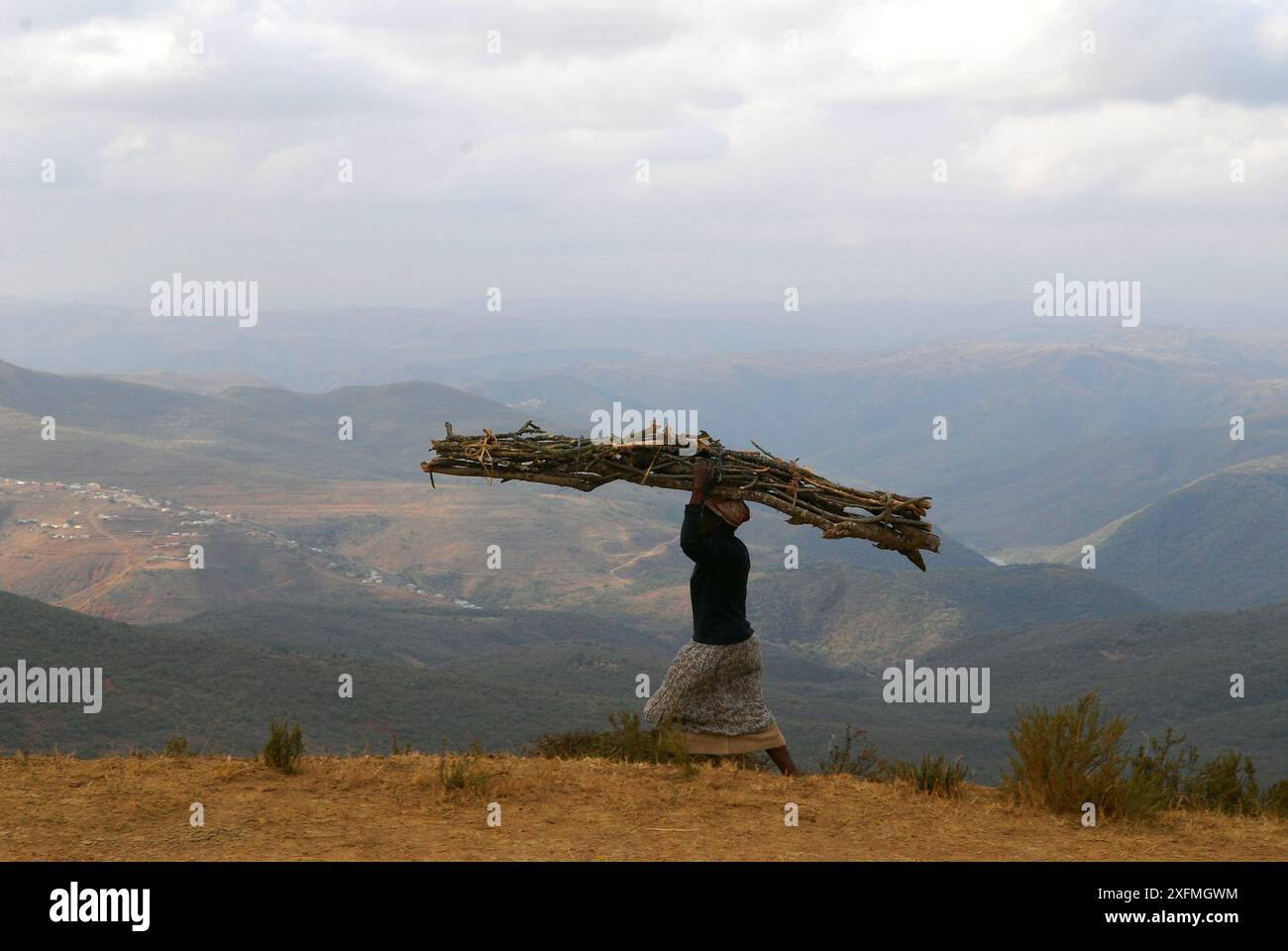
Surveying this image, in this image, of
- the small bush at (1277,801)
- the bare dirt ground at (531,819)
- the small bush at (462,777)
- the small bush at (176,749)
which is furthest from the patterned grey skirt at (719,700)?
the small bush at (176,749)

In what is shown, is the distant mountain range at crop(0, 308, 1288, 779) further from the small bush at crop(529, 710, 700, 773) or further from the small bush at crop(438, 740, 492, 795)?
the small bush at crop(438, 740, 492, 795)

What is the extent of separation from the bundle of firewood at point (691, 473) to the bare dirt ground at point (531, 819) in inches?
68.8

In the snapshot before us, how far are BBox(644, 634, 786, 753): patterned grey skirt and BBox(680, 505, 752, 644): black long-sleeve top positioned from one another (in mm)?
95

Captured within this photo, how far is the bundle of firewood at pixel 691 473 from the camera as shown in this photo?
846 cm

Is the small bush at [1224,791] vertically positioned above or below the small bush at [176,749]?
below

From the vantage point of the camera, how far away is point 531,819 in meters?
7.04

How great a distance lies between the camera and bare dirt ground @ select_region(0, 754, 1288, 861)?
643 centimetres

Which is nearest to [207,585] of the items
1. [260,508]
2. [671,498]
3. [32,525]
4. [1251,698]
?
[32,525]

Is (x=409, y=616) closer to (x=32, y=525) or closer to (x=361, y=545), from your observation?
(x=361, y=545)

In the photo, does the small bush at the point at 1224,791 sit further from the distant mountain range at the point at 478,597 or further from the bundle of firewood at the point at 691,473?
the distant mountain range at the point at 478,597

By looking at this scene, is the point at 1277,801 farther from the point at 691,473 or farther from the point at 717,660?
the point at 691,473

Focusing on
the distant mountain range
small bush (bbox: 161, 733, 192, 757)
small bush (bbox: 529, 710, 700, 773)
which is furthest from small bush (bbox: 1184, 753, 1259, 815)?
the distant mountain range

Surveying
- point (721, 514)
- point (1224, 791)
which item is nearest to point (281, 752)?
point (721, 514)

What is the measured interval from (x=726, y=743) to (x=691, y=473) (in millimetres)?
1947
